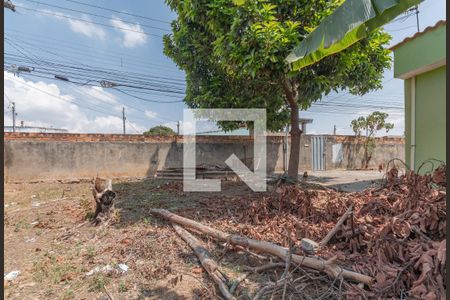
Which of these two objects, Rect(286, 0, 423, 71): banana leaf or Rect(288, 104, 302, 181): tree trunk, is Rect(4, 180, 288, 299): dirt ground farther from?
Rect(288, 104, 302, 181): tree trunk

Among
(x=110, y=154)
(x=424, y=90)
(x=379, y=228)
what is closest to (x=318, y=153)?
(x=424, y=90)

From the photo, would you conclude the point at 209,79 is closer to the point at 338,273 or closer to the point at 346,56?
the point at 346,56

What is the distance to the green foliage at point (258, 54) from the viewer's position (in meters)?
4.60

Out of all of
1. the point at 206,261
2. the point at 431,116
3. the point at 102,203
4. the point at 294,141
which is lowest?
the point at 206,261

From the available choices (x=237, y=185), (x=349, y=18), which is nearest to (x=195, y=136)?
(x=237, y=185)

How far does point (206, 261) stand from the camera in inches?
111

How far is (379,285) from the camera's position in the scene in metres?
2.09

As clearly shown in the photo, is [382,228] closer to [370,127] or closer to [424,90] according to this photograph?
[424,90]

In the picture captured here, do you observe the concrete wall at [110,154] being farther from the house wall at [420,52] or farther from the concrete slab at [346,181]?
the house wall at [420,52]

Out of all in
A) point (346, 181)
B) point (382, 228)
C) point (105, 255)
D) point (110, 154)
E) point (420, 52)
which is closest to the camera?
point (382, 228)

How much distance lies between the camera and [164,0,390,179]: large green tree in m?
4.61

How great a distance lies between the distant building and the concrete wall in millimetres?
6751

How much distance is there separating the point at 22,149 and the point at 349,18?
10.2 metres

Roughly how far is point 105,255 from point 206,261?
1363 mm
